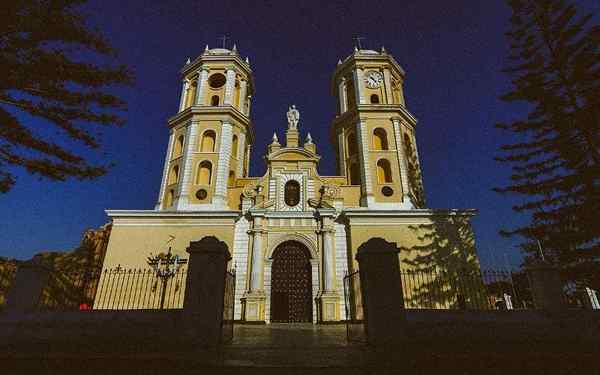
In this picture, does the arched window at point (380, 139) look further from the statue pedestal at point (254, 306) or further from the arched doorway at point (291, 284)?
the statue pedestal at point (254, 306)

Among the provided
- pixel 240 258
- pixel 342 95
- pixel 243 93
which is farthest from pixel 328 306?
pixel 243 93

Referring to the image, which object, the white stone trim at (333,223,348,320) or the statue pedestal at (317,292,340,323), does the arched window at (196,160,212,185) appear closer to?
the white stone trim at (333,223,348,320)

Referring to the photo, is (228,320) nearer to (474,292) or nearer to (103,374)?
(103,374)

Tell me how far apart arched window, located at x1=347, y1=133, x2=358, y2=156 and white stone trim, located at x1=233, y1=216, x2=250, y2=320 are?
350 inches

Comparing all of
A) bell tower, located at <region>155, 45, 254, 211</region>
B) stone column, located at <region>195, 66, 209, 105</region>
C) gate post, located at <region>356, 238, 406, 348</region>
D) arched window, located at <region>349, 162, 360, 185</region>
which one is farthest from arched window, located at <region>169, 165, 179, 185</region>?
gate post, located at <region>356, 238, 406, 348</region>

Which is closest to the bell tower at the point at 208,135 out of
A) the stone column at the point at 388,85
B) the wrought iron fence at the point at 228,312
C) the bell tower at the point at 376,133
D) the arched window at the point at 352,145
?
the bell tower at the point at 376,133

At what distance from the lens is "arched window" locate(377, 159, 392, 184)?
739 inches

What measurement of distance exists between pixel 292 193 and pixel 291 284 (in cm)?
535

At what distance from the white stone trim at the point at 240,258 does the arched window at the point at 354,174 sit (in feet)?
25.0

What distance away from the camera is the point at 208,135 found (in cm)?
2016

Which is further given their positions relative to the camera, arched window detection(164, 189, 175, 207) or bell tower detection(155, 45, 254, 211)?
arched window detection(164, 189, 175, 207)

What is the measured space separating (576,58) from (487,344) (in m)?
Answer: 13.4

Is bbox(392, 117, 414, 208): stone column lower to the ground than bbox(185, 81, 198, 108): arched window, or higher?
lower

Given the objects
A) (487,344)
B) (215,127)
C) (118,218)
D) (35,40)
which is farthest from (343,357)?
(215,127)
